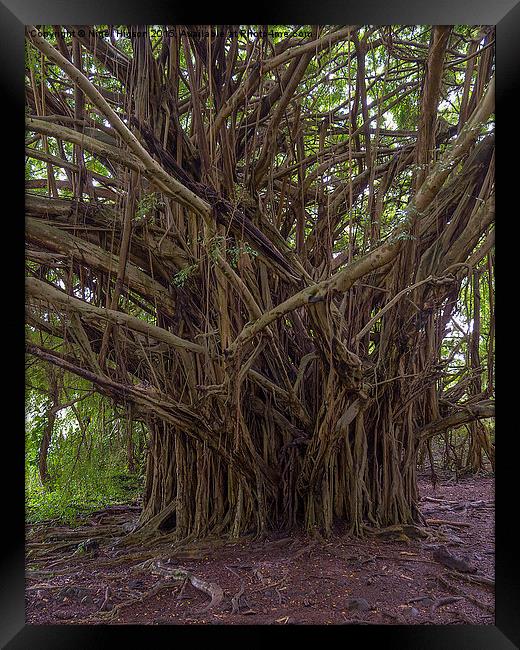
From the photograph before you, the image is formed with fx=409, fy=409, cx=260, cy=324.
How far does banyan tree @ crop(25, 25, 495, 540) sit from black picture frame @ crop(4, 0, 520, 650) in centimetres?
11

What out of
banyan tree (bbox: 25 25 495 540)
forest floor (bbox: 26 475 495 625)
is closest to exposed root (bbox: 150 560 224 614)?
forest floor (bbox: 26 475 495 625)

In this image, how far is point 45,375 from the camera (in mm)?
1348

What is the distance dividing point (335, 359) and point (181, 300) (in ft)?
2.01

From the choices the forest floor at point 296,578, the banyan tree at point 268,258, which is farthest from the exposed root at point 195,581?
the banyan tree at point 268,258

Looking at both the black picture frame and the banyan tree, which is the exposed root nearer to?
the black picture frame

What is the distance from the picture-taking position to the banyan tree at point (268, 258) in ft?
4.00

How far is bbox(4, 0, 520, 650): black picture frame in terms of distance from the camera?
1.00 meters

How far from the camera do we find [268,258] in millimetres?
1205
